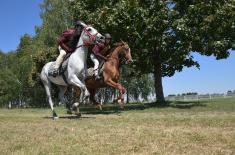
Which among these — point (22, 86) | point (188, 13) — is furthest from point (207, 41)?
point (22, 86)

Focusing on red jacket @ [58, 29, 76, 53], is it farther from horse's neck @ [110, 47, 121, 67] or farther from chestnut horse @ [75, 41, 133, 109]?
horse's neck @ [110, 47, 121, 67]

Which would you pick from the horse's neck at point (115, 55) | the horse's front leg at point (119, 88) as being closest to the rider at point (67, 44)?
the horse's front leg at point (119, 88)

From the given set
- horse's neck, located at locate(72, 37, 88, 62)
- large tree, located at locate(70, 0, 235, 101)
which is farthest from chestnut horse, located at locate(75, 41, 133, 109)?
large tree, located at locate(70, 0, 235, 101)

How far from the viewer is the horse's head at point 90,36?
20422 mm

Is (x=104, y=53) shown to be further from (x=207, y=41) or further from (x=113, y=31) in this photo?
(x=207, y=41)

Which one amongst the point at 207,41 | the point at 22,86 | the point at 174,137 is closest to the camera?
the point at 174,137

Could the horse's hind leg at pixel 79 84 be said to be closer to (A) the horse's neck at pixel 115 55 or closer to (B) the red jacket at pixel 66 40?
(B) the red jacket at pixel 66 40

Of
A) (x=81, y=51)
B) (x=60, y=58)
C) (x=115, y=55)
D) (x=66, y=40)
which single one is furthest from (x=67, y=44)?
Result: (x=115, y=55)

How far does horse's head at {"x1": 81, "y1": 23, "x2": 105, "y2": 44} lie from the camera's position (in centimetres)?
2042

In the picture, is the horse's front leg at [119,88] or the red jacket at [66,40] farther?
the horse's front leg at [119,88]

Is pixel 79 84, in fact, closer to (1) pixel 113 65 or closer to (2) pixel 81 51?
(2) pixel 81 51

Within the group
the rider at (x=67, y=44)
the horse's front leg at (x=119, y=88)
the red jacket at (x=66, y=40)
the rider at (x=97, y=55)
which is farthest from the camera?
the rider at (x=97, y=55)

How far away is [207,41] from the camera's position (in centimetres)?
3719

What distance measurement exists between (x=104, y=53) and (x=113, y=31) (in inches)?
318
